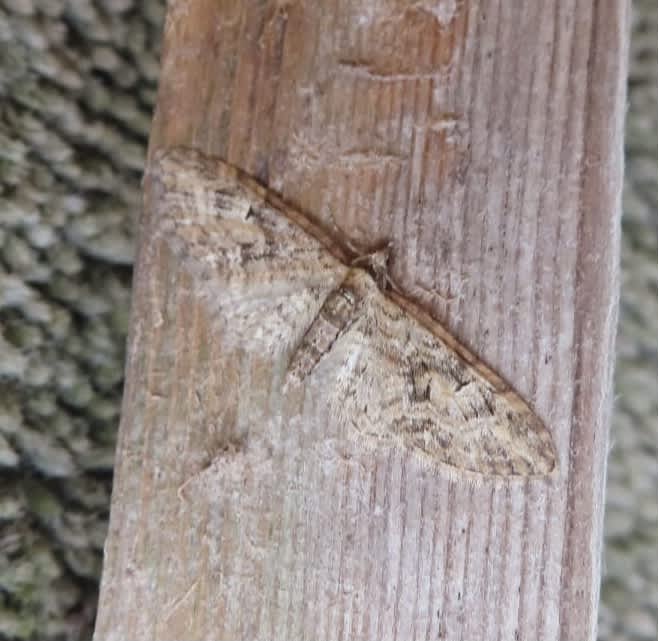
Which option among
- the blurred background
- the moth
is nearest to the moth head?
the moth

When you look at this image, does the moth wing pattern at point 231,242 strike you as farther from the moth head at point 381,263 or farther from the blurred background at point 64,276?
the blurred background at point 64,276

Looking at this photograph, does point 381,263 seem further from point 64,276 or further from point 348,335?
point 64,276

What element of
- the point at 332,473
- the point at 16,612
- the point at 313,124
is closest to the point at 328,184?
the point at 313,124

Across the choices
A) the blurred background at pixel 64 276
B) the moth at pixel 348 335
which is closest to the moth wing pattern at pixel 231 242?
the moth at pixel 348 335

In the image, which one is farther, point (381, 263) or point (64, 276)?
point (64, 276)

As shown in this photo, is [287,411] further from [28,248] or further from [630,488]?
[630,488]

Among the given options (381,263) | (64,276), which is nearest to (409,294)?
(381,263)
